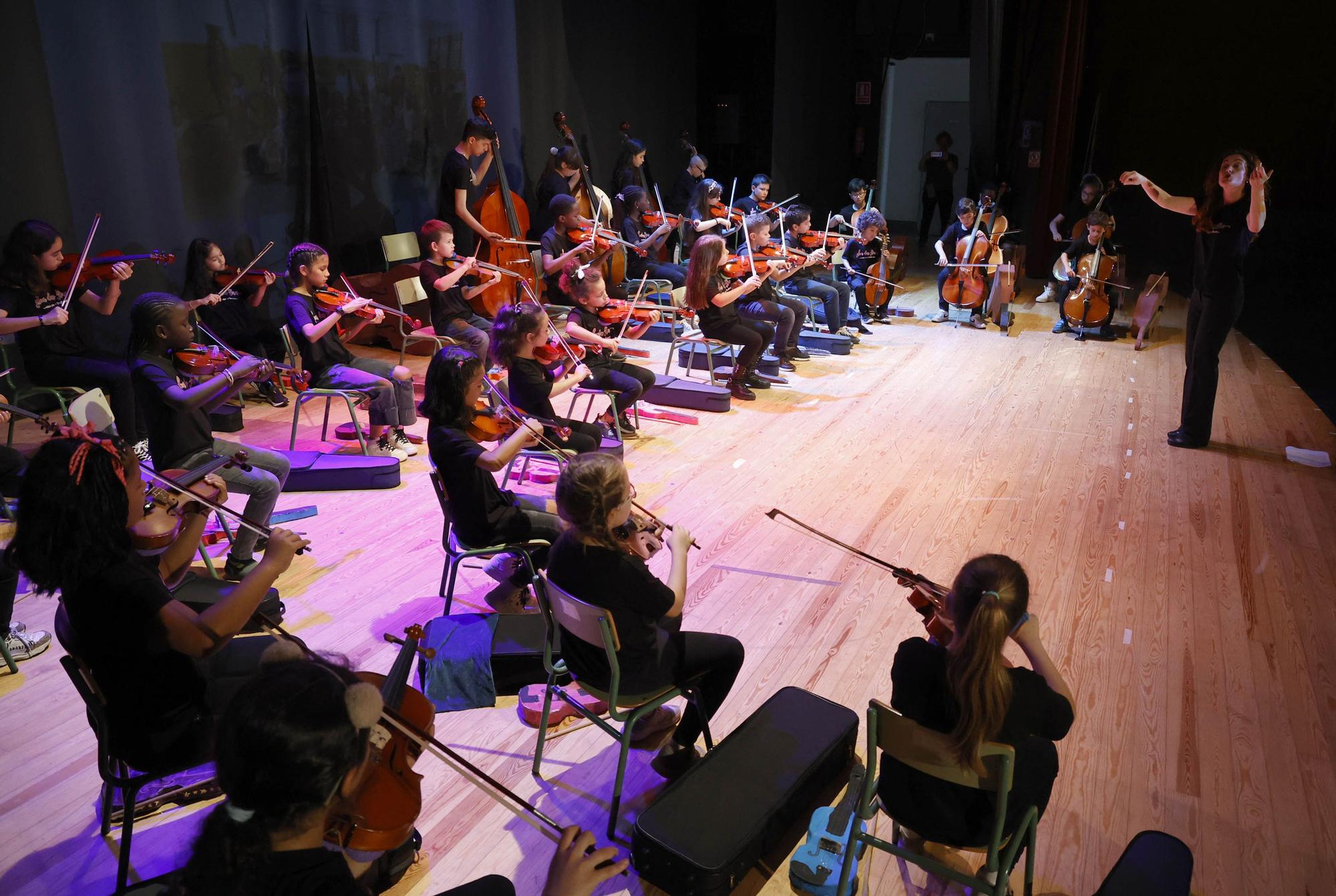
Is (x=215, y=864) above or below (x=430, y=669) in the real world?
above

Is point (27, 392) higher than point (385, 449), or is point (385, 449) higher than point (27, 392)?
point (27, 392)

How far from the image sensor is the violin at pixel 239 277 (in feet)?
16.4

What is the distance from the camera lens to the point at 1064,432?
5.30 m

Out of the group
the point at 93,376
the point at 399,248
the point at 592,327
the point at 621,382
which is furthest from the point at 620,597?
the point at 399,248

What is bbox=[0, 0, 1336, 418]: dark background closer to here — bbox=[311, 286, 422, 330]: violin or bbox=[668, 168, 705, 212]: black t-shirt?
bbox=[668, 168, 705, 212]: black t-shirt

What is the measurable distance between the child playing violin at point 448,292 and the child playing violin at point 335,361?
1.91 ft

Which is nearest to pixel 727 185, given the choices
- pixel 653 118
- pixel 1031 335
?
pixel 653 118

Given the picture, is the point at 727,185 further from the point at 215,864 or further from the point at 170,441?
the point at 215,864

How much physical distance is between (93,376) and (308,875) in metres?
3.83

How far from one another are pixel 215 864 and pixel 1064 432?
16.4 feet

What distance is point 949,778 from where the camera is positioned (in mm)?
1771

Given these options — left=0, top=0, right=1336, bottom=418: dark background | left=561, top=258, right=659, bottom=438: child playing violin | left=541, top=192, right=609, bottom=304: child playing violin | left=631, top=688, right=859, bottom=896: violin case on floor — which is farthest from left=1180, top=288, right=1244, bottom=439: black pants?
left=541, top=192, right=609, bottom=304: child playing violin

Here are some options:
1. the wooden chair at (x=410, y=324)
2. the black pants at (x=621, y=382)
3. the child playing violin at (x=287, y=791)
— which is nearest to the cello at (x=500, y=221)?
the wooden chair at (x=410, y=324)

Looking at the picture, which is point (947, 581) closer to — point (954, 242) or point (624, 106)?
point (954, 242)
